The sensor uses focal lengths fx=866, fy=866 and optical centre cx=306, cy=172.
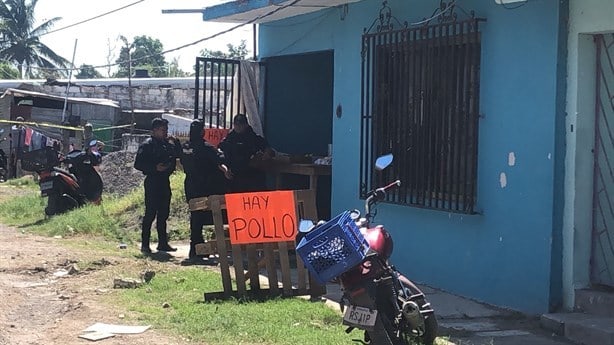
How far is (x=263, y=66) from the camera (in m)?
13.0

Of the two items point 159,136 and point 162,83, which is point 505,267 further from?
point 162,83

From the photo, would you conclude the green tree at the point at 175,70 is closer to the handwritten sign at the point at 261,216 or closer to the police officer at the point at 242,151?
the police officer at the point at 242,151

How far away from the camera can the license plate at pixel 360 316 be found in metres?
5.45

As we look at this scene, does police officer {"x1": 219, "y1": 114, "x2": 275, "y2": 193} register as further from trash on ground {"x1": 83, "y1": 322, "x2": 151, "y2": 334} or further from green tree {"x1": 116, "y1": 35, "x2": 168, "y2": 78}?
green tree {"x1": 116, "y1": 35, "x2": 168, "y2": 78}

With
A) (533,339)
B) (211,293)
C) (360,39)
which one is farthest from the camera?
(360,39)

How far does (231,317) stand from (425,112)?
3208mm

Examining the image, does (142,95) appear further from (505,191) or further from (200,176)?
(505,191)

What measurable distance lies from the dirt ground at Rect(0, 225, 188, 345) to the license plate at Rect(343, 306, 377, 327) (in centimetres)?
170

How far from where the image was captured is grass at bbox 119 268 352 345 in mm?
6693

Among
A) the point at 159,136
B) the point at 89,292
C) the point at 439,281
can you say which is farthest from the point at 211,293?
the point at 159,136

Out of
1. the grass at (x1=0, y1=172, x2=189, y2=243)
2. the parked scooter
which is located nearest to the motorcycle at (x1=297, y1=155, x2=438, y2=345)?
the grass at (x1=0, y1=172, x2=189, y2=243)

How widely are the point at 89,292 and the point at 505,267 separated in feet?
13.6

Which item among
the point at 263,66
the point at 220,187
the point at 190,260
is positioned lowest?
the point at 190,260

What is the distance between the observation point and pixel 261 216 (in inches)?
324
